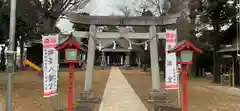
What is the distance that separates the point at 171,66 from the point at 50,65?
190 inches

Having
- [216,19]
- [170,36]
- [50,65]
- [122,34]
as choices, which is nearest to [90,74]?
[122,34]

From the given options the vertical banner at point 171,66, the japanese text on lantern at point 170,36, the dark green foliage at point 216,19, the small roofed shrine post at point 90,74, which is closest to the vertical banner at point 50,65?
the small roofed shrine post at point 90,74

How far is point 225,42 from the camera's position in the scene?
998 inches

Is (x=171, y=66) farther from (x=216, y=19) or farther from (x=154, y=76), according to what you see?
(x=216, y=19)

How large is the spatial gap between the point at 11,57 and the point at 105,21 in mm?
6147

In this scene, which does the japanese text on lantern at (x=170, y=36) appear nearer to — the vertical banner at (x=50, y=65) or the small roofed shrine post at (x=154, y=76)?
the small roofed shrine post at (x=154, y=76)

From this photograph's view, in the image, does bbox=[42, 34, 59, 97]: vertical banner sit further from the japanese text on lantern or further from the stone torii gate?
the japanese text on lantern

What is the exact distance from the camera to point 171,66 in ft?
38.1

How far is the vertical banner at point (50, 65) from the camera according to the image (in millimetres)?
10080

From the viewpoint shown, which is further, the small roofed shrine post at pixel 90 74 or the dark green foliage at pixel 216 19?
the dark green foliage at pixel 216 19

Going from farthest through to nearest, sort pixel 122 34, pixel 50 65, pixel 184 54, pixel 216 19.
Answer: pixel 216 19 → pixel 122 34 → pixel 50 65 → pixel 184 54

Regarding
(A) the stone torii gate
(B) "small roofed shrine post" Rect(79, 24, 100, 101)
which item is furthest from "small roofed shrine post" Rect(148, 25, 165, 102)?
(B) "small roofed shrine post" Rect(79, 24, 100, 101)

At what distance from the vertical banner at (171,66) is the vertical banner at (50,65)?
172 inches

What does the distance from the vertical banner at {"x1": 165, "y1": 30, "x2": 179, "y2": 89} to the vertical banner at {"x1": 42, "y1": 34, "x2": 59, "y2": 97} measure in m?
4.36
